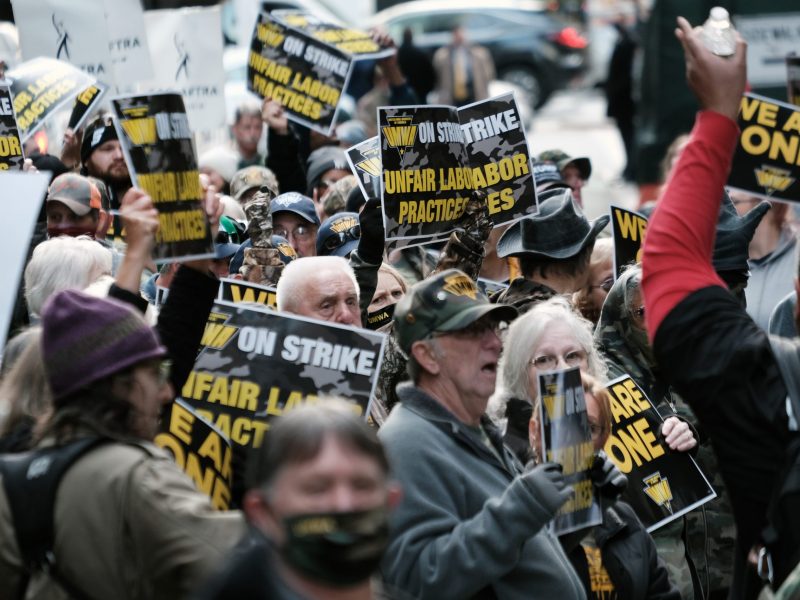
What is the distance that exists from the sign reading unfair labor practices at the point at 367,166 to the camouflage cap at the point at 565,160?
8.92 feet

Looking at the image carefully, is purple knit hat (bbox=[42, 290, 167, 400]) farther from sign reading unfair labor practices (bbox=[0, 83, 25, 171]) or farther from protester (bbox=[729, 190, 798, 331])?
protester (bbox=[729, 190, 798, 331])

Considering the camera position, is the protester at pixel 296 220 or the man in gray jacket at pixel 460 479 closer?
the man in gray jacket at pixel 460 479

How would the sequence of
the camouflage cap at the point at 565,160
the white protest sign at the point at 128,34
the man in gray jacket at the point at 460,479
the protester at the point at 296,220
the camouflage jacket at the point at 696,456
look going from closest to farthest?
the man in gray jacket at the point at 460,479, the camouflage jacket at the point at 696,456, the protester at the point at 296,220, the white protest sign at the point at 128,34, the camouflage cap at the point at 565,160

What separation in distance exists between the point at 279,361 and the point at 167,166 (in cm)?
87

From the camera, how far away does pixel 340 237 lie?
7570 mm

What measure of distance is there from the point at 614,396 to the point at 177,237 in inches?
75.8

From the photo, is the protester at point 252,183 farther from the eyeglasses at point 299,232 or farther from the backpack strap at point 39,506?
the backpack strap at point 39,506

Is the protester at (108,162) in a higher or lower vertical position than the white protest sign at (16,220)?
lower

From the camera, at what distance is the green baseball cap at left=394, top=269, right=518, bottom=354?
14.8ft

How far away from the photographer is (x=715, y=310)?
11.2 feet

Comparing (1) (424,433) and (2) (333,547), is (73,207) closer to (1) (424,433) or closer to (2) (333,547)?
(1) (424,433)

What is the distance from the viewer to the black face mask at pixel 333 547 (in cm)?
272

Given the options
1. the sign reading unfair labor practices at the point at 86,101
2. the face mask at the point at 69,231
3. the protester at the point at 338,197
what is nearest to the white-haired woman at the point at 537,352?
the face mask at the point at 69,231

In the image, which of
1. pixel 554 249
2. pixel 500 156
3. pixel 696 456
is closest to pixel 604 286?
pixel 554 249
